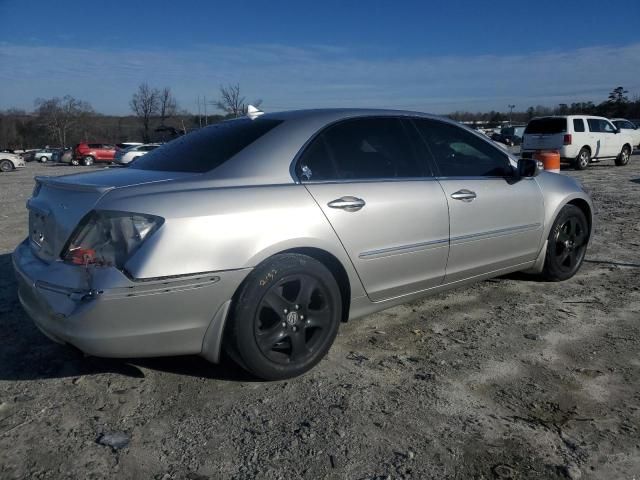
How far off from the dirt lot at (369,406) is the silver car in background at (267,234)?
0.27m

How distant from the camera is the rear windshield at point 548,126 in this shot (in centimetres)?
1712

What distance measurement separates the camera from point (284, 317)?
9.45 feet

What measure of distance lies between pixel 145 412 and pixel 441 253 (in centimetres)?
205

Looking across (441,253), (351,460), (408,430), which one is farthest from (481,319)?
(351,460)

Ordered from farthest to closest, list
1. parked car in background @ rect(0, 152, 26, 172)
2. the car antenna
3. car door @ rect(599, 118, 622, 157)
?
parked car in background @ rect(0, 152, 26, 172)
car door @ rect(599, 118, 622, 157)
the car antenna

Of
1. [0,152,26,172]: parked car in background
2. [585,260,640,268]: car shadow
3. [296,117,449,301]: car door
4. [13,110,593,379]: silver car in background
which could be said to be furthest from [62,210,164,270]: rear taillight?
[0,152,26,172]: parked car in background

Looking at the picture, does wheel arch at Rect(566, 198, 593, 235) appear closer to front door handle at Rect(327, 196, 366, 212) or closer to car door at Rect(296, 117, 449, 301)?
car door at Rect(296, 117, 449, 301)

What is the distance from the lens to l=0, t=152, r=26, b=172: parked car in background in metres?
29.1

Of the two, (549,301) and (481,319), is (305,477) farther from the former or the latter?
(549,301)

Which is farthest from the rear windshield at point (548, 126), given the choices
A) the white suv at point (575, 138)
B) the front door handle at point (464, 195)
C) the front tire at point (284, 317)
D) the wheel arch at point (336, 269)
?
the front tire at point (284, 317)

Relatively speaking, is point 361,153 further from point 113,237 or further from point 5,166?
point 5,166

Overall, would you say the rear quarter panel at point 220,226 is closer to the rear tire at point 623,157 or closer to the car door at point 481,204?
the car door at point 481,204

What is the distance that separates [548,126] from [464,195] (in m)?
15.6

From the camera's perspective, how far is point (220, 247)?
2596 mm
